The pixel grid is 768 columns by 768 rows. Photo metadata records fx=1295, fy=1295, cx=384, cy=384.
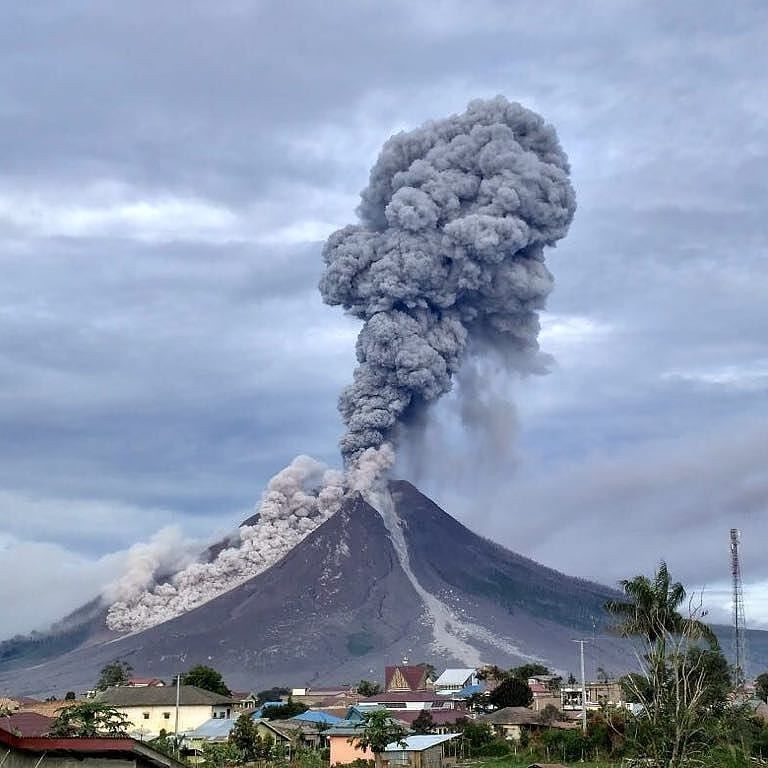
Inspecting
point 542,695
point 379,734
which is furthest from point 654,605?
point 542,695

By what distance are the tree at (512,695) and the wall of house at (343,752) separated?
79.1ft

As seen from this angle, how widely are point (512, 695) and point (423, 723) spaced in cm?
1252

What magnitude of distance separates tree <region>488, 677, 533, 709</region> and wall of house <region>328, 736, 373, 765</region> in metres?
24.1

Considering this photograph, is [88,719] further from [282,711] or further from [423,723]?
[282,711]

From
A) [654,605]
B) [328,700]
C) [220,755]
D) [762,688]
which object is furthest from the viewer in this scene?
[328,700]

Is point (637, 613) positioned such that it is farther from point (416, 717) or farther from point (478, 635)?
point (478, 635)

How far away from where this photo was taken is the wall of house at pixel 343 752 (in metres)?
52.2

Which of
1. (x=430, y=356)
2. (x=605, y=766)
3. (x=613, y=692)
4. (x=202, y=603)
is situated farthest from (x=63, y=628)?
(x=605, y=766)

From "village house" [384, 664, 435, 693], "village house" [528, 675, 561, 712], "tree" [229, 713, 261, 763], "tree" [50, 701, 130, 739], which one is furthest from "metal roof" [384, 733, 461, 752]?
"village house" [384, 664, 435, 693]

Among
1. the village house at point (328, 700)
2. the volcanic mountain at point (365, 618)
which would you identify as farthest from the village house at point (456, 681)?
the volcanic mountain at point (365, 618)

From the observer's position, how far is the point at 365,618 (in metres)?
157

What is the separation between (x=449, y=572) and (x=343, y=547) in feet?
55.0

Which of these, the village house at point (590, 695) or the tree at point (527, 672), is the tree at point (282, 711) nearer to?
the village house at point (590, 695)

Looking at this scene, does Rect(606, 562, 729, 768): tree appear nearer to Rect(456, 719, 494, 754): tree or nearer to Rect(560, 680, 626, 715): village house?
Rect(456, 719, 494, 754): tree
